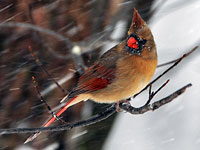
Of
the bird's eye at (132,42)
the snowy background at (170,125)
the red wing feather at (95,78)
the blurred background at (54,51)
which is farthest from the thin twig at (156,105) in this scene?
the snowy background at (170,125)

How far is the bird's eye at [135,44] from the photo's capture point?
2266mm

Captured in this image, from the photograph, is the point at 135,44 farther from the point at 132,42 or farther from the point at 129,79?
the point at 129,79

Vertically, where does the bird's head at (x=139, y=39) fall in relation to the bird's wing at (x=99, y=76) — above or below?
above

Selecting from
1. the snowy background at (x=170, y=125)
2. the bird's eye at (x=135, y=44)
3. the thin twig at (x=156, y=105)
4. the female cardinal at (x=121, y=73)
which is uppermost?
the bird's eye at (x=135, y=44)

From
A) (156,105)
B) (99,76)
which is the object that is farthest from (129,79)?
(156,105)

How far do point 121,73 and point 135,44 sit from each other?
1.29 ft

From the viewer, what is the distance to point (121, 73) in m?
2.71

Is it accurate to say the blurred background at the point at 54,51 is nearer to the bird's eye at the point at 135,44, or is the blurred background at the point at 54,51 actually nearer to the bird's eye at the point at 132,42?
the bird's eye at the point at 135,44

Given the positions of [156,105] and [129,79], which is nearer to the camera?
[156,105]

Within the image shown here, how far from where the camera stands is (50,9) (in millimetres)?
3504

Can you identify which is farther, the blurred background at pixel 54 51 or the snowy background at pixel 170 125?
the snowy background at pixel 170 125

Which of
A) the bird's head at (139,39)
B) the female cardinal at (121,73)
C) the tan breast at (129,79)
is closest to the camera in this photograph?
the bird's head at (139,39)

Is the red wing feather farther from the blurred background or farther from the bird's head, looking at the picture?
the blurred background

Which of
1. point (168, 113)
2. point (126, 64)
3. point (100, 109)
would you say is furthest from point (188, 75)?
point (126, 64)
